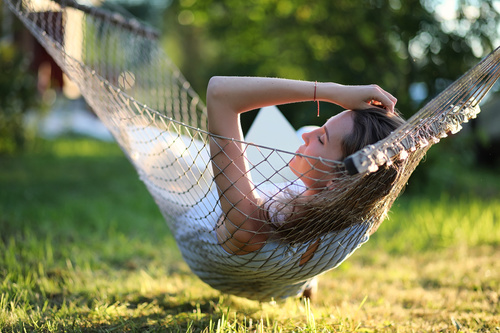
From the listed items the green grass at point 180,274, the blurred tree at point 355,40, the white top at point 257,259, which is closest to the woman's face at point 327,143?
the white top at point 257,259

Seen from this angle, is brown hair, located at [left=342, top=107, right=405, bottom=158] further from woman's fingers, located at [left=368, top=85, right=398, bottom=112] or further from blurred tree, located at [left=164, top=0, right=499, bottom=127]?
blurred tree, located at [left=164, top=0, right=499, bottom=127]

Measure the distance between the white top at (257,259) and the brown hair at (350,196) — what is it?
64 millimetres

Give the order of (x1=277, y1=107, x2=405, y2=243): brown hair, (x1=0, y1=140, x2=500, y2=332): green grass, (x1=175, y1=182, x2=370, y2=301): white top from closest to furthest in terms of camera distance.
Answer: (x1=277, y1=107, x2=405, y2=243): brown hair
(x1=175, y1=182, x2=370, y2=301): white top
(x1=0, y1=140, x2=500, y2=332): green grass

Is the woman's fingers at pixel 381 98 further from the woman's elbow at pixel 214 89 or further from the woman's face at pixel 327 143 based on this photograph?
the woman's elbow at pixel 214 89

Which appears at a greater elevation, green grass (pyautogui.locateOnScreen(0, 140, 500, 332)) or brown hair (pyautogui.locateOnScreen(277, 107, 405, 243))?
brown hair (pyautogui.locateOnScreen(277, 107, 405, 243))

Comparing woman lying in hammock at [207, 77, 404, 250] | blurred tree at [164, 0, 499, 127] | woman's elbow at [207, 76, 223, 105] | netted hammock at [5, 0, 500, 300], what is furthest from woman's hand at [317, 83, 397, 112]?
blurred tree at [164, 0, 499, 127]

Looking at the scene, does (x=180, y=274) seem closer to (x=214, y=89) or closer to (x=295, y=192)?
(x=295, y=192)

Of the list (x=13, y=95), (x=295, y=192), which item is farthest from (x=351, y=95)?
(x=13, y=95)

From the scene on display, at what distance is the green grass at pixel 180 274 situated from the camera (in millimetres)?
1805

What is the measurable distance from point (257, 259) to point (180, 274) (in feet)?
3.54

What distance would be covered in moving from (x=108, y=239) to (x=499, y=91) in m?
3.01

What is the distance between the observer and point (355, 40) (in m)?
4.96

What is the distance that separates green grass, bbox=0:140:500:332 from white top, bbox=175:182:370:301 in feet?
0.35

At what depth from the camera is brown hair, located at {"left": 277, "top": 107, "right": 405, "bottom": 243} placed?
139 cm
